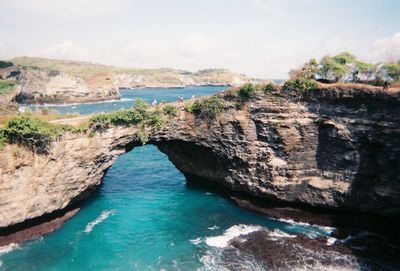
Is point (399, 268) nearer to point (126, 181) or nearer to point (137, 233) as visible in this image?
point (137, 233)

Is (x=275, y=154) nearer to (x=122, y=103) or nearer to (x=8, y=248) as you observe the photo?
(x=8, y=248)

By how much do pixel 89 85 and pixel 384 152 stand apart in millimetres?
110772

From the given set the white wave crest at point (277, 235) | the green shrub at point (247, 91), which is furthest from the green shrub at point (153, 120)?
the white wave crest at point (277, 235)

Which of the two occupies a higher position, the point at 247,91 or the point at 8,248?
the point at 247,91

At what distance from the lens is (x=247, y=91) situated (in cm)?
3130

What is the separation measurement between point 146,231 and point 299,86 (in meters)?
18.1

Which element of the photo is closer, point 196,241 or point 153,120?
point 196,241

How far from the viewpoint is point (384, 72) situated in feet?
96.1

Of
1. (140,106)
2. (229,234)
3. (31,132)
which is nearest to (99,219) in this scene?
(31,132)

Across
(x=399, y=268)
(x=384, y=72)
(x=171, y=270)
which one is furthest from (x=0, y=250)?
(x=384, y=72)

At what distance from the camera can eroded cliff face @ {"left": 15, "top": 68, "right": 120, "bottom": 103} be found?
4102 inches

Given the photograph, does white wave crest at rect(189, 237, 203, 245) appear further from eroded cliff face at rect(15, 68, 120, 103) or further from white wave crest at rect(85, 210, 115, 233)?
eroded cliff face at rect(15, 68, 120, 103)

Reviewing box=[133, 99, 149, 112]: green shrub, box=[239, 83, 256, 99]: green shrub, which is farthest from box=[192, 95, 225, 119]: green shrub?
box=[133, 99, 149, 112]: green shrub

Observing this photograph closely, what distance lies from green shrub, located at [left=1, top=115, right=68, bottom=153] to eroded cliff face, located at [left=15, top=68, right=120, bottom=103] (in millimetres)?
83837
